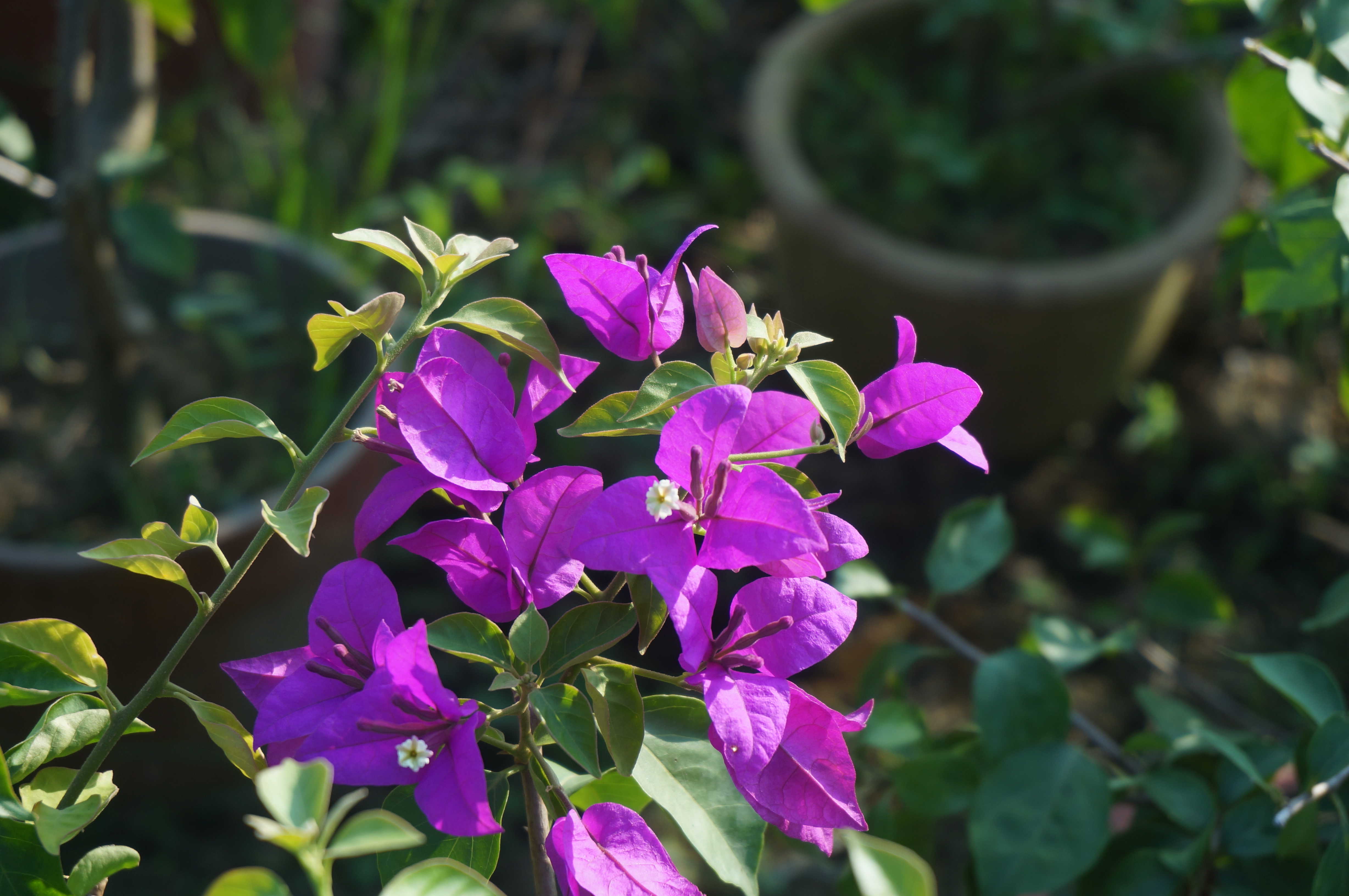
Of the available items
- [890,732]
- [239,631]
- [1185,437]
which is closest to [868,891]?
[890,732]

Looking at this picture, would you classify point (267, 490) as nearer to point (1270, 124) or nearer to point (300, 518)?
point (300, 518)

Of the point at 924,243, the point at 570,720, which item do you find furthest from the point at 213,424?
the point at 924,243

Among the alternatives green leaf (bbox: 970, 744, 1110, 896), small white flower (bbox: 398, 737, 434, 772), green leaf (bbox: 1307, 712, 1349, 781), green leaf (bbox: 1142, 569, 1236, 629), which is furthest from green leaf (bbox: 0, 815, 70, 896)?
green leaf (bbox: 1142, 569, 1236, 629)

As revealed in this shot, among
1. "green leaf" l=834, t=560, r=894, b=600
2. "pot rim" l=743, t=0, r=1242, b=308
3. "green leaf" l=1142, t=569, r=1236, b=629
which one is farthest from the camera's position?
"pot rim" l=743, t=0, r=1242, b=308

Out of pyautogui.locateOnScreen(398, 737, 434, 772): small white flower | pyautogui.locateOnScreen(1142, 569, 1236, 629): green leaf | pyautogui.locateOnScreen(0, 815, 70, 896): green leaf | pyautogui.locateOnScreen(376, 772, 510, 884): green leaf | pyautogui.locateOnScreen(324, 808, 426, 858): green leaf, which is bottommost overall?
pyautogui.locateOnScreen(1142, 569, 1236, 629): green leaf

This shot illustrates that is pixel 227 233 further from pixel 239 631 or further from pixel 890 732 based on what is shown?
pixel 890 732

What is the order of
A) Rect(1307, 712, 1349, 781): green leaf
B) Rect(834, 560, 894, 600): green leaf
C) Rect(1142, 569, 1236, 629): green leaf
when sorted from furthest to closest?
1. Rect(1142, 569, 1236, 629): green leaf
2. Rect(834, 560, 894, 600): green leaf
3. Rect(1307, 712, 1349, 781): green leaf

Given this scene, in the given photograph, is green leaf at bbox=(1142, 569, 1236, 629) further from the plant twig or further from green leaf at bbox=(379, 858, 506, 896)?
green leaf at bbox=(379, 858, 506, 896)
